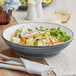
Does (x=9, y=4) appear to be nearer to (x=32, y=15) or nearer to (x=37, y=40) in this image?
(x=32, y=15)

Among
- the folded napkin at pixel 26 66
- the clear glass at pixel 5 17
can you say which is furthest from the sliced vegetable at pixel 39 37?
the clear glass at pixel 5 17

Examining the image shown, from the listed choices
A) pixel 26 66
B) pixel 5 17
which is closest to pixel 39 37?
pixel 26 66

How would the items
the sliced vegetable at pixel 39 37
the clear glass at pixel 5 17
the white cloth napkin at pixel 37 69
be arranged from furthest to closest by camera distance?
the clear glass at pixel 5 17, the sliced vegetable at pixel 39 37, the white cloth napkin at pixel 37 69

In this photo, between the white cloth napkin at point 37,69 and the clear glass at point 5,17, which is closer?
the white cloth napkin at point 37,69

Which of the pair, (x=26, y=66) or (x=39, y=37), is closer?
(x=26, y=66)

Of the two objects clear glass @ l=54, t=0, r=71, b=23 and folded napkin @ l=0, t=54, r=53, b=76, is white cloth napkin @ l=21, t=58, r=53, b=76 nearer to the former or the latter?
folded napkin @ l=0, t=54, r=53, b=76

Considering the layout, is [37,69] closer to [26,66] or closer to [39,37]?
[26,66]

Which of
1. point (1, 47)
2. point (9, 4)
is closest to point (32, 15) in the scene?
point (9, 4)

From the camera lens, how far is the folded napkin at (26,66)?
114cm

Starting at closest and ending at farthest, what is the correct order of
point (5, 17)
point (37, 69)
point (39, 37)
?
point (37, 69) → point (39, 37) → point (5, 17)

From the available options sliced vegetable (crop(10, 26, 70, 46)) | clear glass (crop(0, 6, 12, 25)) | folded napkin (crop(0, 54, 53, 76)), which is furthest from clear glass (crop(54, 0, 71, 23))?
folded napkin (crop(0, 54, 53, 76))

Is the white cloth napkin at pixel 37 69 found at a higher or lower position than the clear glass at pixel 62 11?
lower

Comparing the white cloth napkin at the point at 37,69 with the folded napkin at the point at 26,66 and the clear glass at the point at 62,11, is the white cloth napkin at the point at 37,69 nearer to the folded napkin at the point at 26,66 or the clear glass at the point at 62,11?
the folded napkin at the point at 26,66

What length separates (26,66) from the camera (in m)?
1.18
